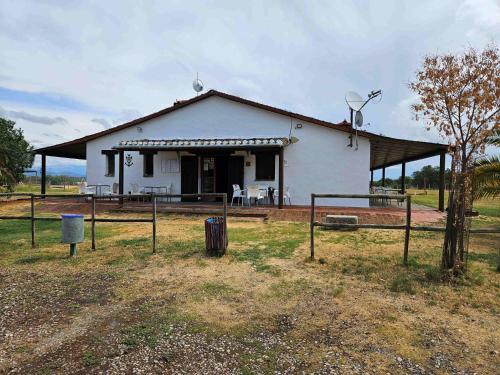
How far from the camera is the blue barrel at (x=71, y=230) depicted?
6746mm

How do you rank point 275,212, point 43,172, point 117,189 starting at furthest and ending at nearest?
point 43,172 → point 117,189 → point 275,212

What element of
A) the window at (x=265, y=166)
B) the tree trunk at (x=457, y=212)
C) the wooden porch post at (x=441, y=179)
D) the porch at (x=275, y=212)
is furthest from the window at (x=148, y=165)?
the tree trunk at (x=457, y=212)

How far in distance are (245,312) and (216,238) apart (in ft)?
8.92

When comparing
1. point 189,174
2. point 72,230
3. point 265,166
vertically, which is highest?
point 265,166

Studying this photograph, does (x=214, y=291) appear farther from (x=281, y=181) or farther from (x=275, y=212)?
(x=281, y=181)

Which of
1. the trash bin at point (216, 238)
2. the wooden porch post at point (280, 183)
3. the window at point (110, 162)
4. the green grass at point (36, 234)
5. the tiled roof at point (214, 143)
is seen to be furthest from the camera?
the window at point (110, 162)

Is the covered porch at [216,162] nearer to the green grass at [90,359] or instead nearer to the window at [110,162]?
the window at [110,162]

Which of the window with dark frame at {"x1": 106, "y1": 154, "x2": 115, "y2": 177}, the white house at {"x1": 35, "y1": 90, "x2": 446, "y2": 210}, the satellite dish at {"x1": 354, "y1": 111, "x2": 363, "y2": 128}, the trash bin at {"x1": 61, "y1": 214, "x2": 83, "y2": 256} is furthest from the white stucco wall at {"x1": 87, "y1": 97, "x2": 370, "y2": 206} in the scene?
the trash bin at {"x1": 61, "y1": 214, "x2": 83, "y2": 256}

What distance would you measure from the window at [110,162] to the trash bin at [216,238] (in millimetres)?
13243

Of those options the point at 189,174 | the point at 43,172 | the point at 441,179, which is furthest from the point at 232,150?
the point at 43,172

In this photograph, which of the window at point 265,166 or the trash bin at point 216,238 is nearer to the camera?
the trash bin at point 216,238

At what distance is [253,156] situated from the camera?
16.4 meters

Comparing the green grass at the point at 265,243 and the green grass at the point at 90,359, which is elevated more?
the green grass at the point at 265,243

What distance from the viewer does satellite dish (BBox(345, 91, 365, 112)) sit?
15562 millimetres
